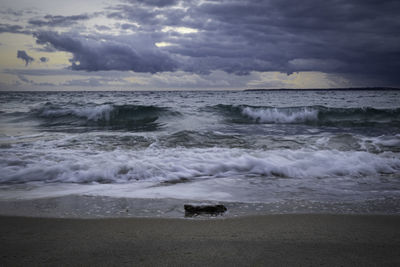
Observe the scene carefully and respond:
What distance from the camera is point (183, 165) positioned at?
458cm

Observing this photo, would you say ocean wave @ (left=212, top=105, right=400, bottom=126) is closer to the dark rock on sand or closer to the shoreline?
the shoreline

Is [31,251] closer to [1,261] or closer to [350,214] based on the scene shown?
[1,261]

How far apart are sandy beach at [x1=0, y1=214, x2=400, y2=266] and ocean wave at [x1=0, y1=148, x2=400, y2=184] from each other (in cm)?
169

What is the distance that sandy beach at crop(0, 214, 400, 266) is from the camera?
5.52 feet

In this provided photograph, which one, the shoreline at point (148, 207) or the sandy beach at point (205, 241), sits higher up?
the sandy beach at point (205, 241)

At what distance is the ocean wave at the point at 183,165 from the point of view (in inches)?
160

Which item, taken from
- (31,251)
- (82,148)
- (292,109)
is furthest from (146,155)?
Result: (292,109)

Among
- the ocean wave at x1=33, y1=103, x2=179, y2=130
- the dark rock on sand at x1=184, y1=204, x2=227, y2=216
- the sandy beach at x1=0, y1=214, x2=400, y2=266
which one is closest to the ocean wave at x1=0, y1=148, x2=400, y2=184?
the dark rock on sand at x1=184, y1=204, x2=227, y2=216

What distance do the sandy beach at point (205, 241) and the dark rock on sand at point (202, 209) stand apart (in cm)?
17

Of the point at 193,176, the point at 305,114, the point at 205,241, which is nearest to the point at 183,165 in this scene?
the point at 193,176

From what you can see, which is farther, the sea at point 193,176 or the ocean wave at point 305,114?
the ocean wave at point 305,114

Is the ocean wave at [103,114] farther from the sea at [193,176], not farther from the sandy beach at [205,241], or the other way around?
the sandy beach at [205,241]

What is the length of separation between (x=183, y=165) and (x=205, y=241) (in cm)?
264

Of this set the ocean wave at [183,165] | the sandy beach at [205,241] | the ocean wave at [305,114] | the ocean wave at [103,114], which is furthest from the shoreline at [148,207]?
the ocean wave at [305,114]
